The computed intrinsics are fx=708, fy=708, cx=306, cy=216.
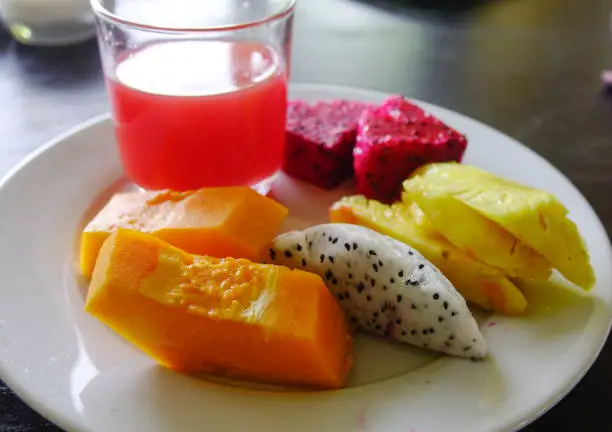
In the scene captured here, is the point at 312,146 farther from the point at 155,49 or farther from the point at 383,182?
the point at 155,49

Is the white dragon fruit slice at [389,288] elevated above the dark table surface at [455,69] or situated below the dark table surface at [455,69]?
above

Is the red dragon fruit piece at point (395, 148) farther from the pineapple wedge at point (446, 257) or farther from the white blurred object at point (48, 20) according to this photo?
the white blurred object at point (48, 20)

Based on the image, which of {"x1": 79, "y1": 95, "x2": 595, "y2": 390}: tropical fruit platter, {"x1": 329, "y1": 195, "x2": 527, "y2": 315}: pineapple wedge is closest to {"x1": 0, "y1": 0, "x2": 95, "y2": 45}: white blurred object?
{"x1": 79, "y1": 95, "x2": 595, "y2": 390}: tropical fruit platter

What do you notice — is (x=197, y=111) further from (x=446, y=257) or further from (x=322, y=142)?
(x=446, y=257)

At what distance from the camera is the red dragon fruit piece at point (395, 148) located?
4.43 ft

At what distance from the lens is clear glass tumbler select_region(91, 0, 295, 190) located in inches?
50.4

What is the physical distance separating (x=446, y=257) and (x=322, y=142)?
428mm

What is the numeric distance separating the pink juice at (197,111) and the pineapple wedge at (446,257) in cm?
24

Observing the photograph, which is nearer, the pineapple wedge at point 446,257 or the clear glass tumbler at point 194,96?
the pineapple wedge at point 446,257

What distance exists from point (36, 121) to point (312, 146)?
0.85 m

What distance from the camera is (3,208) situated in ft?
4.20

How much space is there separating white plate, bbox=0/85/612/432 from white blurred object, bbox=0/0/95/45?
3.47 feet

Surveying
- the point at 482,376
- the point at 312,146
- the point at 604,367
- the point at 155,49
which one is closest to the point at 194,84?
the point at 155,49

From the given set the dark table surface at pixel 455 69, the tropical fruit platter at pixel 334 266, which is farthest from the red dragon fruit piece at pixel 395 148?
the dark table surface at pixel 455 69
